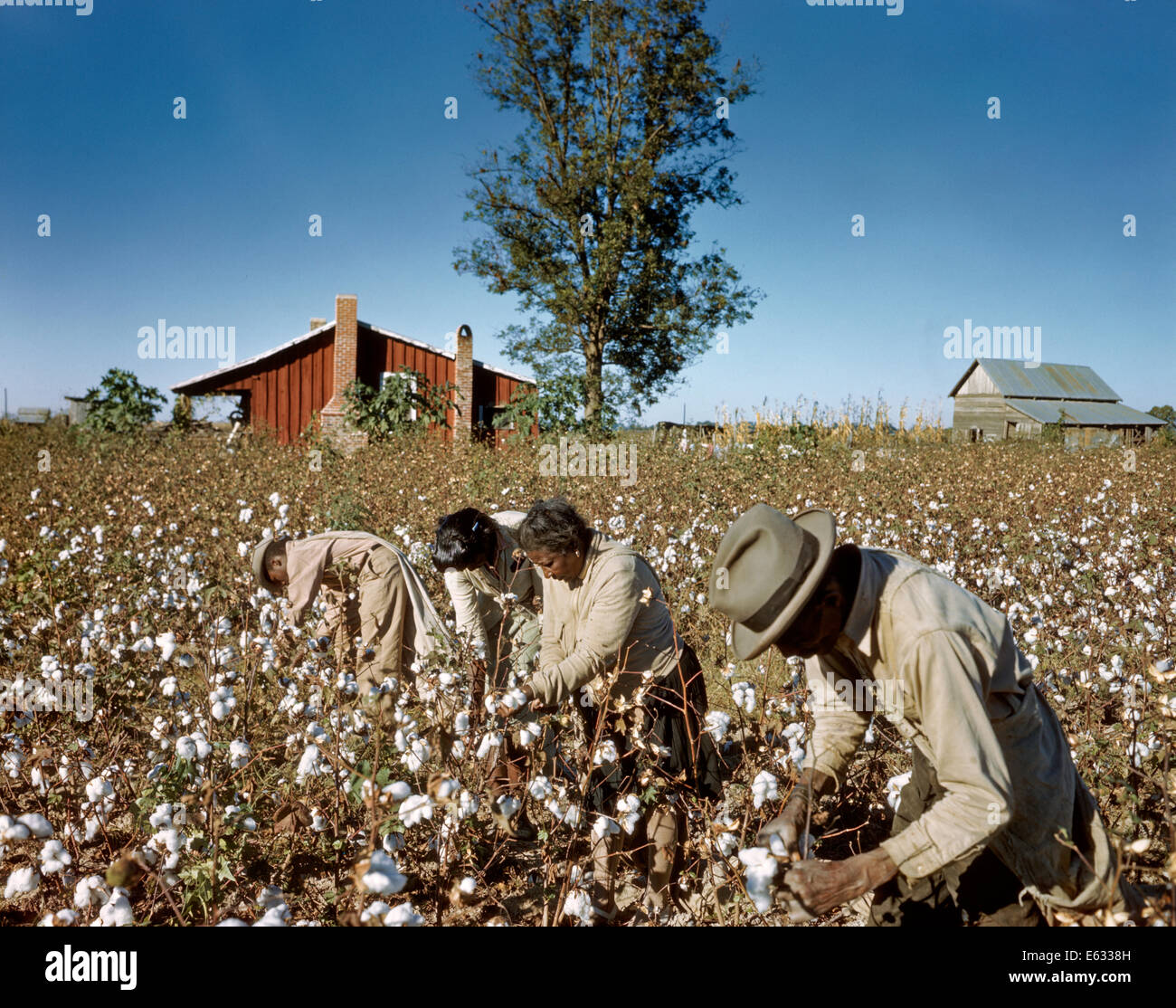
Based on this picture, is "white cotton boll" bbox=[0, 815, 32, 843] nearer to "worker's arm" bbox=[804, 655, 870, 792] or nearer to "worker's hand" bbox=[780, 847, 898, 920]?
"worker's hand" bbox=[780, 847, 898, 920]

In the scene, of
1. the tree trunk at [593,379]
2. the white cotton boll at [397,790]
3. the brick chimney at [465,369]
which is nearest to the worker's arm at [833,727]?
the white cotton boll at [397,790]

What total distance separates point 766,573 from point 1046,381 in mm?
49658

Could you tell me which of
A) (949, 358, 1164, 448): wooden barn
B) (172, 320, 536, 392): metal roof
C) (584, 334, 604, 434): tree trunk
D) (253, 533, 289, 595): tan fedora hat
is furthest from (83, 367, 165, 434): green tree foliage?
(949, 358, 1164, 448): wooden barn

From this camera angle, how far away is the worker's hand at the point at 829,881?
4.61ft

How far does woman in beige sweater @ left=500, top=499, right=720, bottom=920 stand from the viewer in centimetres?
246

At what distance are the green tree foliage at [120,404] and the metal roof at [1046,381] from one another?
40.7 meters

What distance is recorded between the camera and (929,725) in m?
1.53

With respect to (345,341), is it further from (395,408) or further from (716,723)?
(716,723)

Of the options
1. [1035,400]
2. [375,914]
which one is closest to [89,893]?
[375,914]

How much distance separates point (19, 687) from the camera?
8.98ft

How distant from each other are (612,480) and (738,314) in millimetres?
17901

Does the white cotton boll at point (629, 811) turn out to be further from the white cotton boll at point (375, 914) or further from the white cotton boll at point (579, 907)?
the white cotton boll at point (375, 914)
